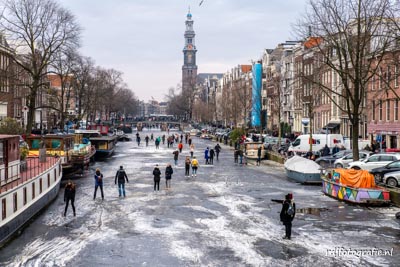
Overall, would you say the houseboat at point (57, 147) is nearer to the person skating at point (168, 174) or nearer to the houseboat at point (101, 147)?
the person skating at point (168, 174)

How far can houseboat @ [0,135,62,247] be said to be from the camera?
68.4ft

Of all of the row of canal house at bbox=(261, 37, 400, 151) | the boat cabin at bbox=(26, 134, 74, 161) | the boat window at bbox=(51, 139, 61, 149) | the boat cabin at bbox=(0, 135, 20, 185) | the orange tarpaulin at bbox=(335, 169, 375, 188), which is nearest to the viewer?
the boat cabin at bbox=(0, 135, 20, 185)

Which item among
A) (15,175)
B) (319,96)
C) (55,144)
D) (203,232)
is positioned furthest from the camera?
(319,96)

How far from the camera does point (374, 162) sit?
120 feet

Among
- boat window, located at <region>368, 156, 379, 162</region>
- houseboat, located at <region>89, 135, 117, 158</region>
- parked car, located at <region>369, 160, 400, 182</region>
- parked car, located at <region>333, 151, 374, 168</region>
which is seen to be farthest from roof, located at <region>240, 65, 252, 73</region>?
parked car, located at <region>369, 160, 400, 182</region>

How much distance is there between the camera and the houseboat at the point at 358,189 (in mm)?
27328

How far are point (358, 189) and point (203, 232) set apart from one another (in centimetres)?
Answer: 983

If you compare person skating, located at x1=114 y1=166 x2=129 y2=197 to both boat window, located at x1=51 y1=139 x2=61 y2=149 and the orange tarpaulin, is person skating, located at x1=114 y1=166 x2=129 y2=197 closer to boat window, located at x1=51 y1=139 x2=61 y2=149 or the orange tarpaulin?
the orange tarpaulin

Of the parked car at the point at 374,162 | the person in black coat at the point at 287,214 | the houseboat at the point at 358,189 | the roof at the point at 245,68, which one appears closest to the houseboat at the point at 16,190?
the person in black coat at the point at 287,214

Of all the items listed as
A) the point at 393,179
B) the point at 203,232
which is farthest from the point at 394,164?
the point at 203,232

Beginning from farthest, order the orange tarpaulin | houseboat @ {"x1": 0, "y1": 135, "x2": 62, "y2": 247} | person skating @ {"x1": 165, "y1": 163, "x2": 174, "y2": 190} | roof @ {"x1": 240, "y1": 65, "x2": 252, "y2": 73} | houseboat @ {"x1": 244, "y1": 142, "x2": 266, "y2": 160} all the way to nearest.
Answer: roof @ {"x1": 240, "y1": 65, "x2": 252, "y2": 73}, houseboat @ {"x1": 244, "y1": 142, "x2": 266, "y2": 160}, person skating @ {"x1": 165, "y1": 163, "x2": 174, "y2": 190}, the orange tarpaulin, houseboat @ {"x1": 0, "y1": 135, "x2": 62, "y2": 247}

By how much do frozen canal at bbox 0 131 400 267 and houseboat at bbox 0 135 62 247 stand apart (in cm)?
56

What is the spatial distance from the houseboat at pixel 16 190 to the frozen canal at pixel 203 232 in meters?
0.56

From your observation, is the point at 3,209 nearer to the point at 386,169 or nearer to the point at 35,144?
the point at 386,169
